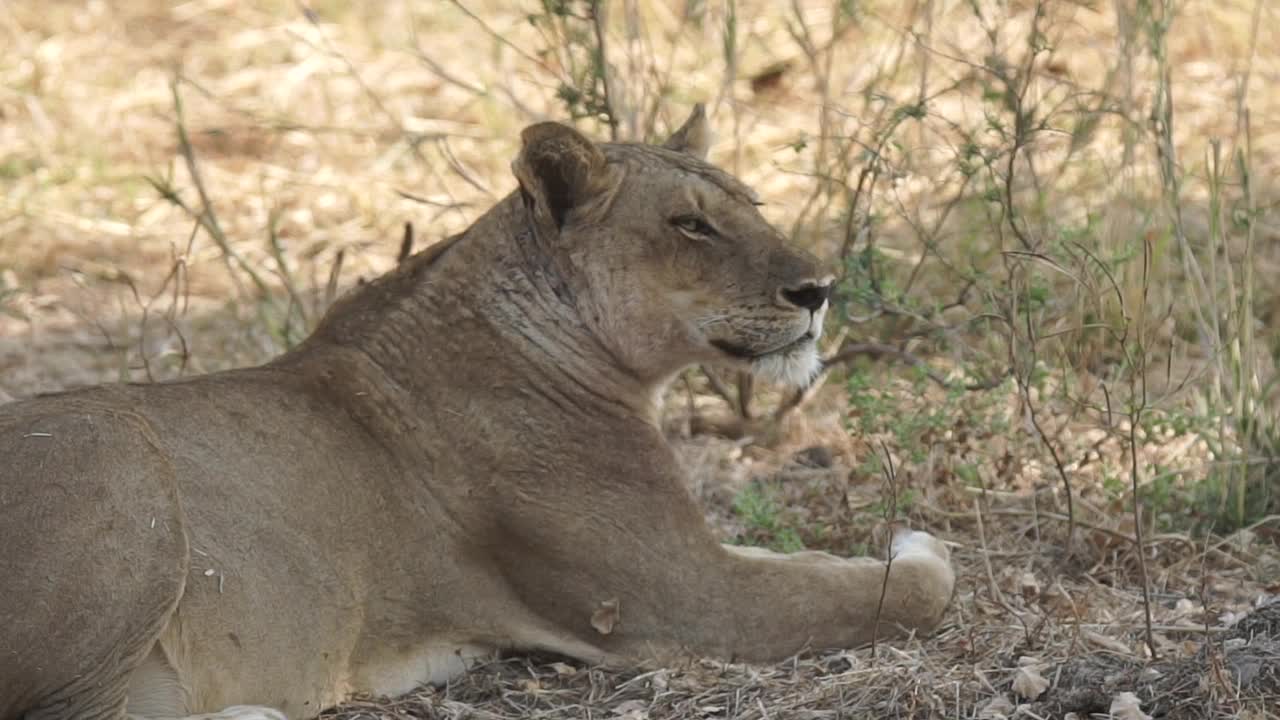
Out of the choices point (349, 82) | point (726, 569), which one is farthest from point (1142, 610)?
point (349, 82)

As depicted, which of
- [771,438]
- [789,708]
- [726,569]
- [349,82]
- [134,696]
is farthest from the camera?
[349,82]

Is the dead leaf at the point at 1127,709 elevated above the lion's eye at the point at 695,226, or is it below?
below

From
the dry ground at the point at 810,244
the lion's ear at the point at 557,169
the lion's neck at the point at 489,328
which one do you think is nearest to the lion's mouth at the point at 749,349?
the lion's neck at the point at 489,328

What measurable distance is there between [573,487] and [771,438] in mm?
2267

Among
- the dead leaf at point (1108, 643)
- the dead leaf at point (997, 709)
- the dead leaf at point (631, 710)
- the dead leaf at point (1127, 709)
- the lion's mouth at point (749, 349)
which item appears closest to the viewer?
the dead leaf at point (1127, 709)

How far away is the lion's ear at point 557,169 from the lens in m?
4.84

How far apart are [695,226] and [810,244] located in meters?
2.85

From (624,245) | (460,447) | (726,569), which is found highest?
(624,245)

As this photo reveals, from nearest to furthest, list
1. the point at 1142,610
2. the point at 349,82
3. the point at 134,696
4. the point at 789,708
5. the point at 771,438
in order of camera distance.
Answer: the point at 134,696
the point at 789,708
the point at 1142,610
the point at 771,438
the point at 349,82

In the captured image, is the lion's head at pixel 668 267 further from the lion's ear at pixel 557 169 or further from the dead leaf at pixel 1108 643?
the dead leaf at pixel 1108 643

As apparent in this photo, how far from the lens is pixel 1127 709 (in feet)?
13.6

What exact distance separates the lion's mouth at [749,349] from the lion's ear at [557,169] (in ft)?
1.73

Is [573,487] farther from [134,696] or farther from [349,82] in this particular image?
[349,82]

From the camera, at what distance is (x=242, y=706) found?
4.28 meters
